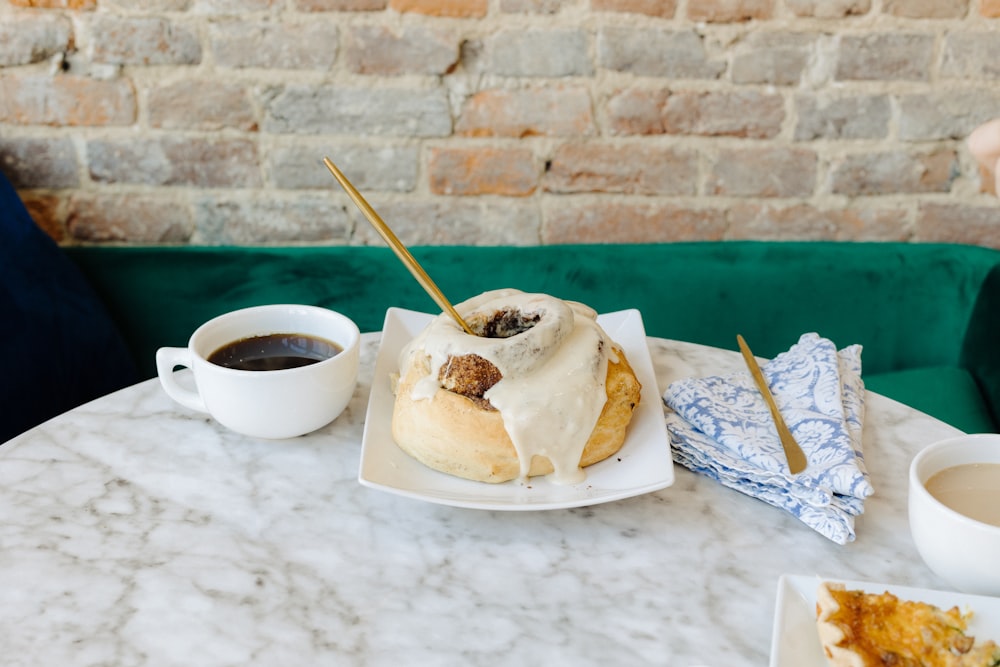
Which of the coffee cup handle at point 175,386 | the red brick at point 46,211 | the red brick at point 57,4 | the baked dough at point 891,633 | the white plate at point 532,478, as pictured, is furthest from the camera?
the red brick at point 46,211

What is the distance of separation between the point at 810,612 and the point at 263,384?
0.54m

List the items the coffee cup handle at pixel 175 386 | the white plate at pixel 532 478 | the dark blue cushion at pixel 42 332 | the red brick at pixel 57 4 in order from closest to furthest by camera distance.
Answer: the white plate at pixel 532 478 < the coffee cup handle at pixel 175 386 < the dark blue cushion at pixel 42 332 < the red brick at pixel 57 4

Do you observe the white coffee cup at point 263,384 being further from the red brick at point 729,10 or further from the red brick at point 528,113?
the red brick at point 729,10

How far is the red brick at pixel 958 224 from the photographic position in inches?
66.9

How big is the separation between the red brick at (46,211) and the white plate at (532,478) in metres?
0.96

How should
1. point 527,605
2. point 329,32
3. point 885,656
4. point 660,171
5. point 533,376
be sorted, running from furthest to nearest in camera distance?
point 660,171, point 329,32, point 533,376, point 527,605, point 885,656

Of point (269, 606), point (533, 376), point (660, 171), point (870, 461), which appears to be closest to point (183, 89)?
point (660, 171)

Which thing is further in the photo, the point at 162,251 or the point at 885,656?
the point at 162,251

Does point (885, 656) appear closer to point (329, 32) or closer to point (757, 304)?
point (757, 304)

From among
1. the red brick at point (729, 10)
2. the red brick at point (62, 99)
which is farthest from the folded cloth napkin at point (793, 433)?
the red brick at point (62, 99)

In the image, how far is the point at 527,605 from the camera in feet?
2.38

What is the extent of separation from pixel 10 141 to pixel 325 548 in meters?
1.20

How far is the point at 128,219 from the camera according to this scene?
166 cm

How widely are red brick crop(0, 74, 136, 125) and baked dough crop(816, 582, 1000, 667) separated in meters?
1.42
